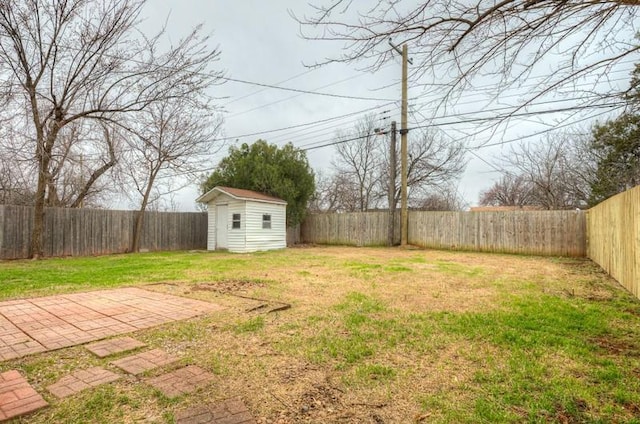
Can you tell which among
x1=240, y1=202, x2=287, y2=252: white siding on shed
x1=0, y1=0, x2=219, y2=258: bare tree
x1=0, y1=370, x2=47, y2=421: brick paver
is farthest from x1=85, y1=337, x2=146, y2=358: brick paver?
x1=240, y1=202, x2=287, y2=252: white siding on shed

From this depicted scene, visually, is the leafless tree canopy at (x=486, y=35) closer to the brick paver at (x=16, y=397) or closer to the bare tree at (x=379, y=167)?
the brick paver at (x=16, y=397)

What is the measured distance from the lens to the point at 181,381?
2.31m

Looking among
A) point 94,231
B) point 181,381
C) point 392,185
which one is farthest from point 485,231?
point 94,231

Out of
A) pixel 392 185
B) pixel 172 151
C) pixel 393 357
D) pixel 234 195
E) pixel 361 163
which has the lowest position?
pixel 393 357

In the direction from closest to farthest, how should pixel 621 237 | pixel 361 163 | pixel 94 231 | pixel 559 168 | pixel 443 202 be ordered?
pixel 621 237 < pixel 94 231 < pixel 559 168 < pixel 361 163 < pixel 443 202

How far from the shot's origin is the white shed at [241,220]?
1328cm

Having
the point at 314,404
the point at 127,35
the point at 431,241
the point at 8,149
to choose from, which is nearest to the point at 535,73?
the point at 314,404

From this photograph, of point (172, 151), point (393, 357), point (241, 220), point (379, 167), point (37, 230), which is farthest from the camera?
point (379, 167)

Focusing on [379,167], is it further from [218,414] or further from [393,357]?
[218,414]

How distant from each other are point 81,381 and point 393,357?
2182mm

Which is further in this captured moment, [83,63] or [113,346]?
[83,63]

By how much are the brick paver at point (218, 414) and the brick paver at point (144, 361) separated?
0.74 metres

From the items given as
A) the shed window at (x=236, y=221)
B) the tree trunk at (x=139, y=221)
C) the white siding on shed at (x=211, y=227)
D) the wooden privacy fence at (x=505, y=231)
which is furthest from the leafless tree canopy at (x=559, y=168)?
the tree trunk at (x=139, y=221)

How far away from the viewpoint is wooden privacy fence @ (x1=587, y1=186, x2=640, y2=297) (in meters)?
4.66
